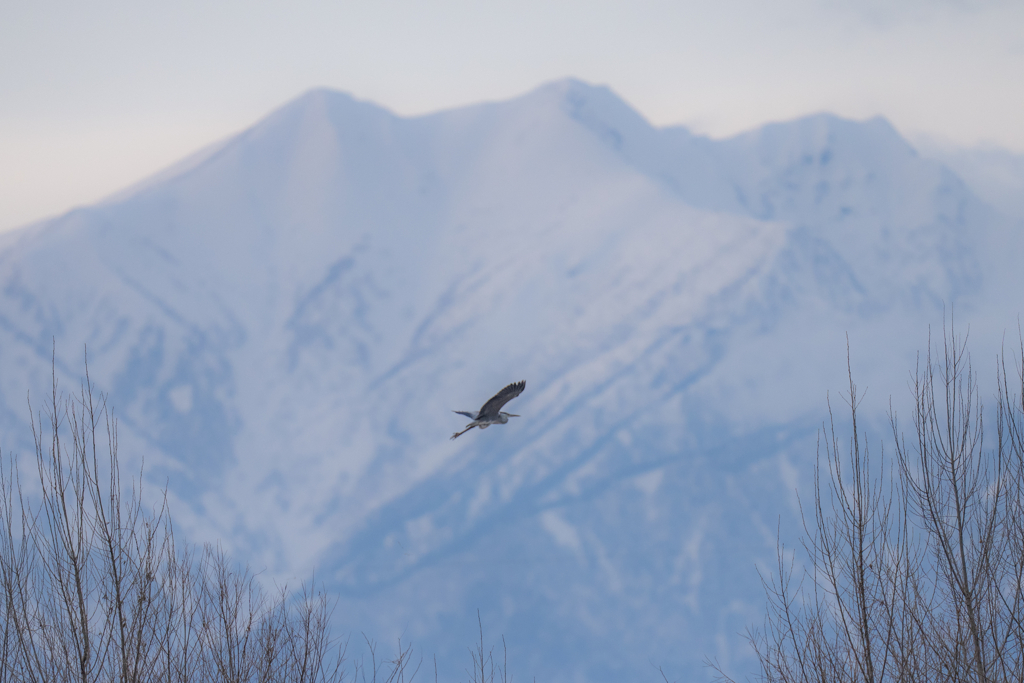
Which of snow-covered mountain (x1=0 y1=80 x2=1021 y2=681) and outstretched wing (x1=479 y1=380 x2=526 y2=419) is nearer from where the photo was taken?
outstretched wing (x1=479 y1=380 x2=526 y2=419)

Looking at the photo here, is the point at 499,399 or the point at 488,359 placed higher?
the point at 488,359

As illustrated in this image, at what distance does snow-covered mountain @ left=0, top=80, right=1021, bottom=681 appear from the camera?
134 ft

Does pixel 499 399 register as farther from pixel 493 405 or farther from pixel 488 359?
pixel 488 359

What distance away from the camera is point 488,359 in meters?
44.8

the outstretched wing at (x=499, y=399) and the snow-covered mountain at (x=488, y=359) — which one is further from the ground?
the snow-covered mountain at (x=488, y=359)

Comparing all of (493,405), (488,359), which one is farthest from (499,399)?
(488,359)

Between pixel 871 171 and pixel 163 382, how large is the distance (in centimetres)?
4643

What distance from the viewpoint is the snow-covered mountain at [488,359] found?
40.8 m

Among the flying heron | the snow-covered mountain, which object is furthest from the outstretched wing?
the snow-covered mountain

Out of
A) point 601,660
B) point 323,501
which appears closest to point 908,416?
point 601,660

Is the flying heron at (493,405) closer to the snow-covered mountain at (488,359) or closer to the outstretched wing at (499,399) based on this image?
the outstretched wing at (499,399)

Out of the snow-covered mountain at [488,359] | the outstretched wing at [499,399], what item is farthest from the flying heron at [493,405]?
the snow-covered mountain at [488,359]

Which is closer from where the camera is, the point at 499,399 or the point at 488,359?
the point at 499,399

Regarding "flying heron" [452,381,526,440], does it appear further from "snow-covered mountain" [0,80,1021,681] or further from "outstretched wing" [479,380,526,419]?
"snow-covered mountain" [0,80,1021,681]
